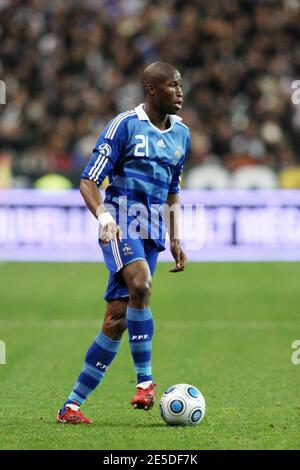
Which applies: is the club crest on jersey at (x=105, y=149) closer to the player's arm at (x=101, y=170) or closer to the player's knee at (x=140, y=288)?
the player's arm at (x=101, y=170)

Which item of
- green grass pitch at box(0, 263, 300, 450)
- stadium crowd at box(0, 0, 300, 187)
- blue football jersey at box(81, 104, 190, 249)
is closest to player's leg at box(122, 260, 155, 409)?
green grass pitch at box(0, 263, 300, 450)

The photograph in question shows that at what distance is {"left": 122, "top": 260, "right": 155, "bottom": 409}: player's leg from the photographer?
6672 mm

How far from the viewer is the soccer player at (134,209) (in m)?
6.73

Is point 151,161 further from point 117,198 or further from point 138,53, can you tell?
point 138,53

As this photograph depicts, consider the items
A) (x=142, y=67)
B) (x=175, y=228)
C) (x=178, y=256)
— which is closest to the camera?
(x=178, y=256)

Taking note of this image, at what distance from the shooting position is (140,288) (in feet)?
21.9

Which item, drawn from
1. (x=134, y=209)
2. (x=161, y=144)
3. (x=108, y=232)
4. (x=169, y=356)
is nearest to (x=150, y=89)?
(x=161, y=144)

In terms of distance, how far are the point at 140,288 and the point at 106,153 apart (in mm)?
864

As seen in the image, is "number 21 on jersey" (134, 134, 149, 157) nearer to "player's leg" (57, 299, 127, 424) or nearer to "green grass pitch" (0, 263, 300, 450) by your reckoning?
"player's leg" (57, 299, 127, 424)

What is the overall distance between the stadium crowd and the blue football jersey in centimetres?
1426

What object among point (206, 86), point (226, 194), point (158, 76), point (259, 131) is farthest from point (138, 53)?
point (158, 76)

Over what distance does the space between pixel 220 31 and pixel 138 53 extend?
1.80 meters

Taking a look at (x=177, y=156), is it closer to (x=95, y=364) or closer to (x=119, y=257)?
(x=119, y=257)
